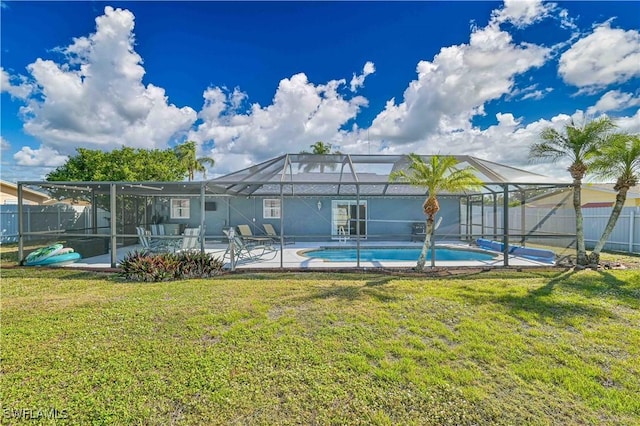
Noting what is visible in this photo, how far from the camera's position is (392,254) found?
38.4 ft

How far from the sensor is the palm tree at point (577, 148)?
782 centimetres

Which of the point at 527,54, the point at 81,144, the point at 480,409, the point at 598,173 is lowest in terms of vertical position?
the point at 480,409

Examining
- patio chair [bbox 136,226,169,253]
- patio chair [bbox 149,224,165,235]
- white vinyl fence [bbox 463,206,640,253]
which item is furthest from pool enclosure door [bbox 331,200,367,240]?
patio chair [bbox 149,224,165,235]

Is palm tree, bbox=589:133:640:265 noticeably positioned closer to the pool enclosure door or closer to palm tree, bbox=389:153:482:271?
palm tree, bbox=389:153:482:271

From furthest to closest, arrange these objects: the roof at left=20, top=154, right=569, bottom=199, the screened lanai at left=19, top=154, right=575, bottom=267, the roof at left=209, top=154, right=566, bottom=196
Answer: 1. the roof at left=209, top=154, right=566, bottom=196
2. the roof at left=20, top=154, right=569, bottom=199
3. the screened lanai at left=19, top=154, right=575, bottom=267

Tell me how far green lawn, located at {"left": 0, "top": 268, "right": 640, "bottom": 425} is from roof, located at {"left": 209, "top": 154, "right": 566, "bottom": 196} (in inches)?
165

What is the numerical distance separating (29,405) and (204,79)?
1472cm

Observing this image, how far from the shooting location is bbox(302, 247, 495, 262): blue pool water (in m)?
11.0

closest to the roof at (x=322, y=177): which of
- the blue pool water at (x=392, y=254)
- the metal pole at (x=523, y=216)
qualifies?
the metal pole at (x=523, y=216)

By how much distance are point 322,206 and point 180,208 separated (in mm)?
7715

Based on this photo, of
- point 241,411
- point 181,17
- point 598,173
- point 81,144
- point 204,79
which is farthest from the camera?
point 81,144

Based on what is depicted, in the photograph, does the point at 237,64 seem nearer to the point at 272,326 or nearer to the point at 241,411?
the point at 272,326

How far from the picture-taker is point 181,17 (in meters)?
10.0

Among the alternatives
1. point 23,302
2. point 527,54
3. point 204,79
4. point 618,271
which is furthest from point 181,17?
point 618,271
